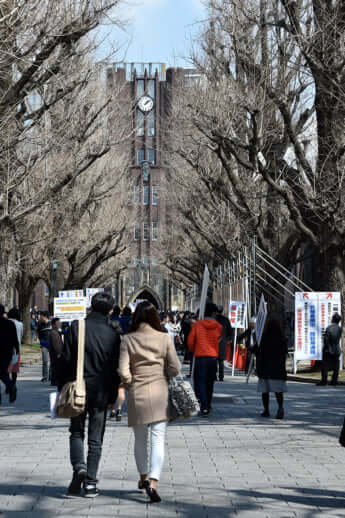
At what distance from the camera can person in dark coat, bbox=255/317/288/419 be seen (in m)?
12.9

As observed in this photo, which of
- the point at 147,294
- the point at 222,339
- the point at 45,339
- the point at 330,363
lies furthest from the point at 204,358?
the point at 147,294

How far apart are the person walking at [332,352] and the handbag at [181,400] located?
12738 mm

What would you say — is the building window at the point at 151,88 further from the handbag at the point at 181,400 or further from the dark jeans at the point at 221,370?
the handbag at the point at 181,400

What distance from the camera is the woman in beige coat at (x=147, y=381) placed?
6.76 meters

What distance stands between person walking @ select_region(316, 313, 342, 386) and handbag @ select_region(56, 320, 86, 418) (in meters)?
13.2

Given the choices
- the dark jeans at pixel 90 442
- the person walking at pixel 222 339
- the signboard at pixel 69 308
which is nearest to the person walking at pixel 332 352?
the person walking at pixel 222 339

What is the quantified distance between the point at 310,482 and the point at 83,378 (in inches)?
85.6

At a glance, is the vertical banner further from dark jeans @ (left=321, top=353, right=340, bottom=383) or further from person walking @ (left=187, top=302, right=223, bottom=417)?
person walking @ (left=187, top=302, right=223, bottom=417)

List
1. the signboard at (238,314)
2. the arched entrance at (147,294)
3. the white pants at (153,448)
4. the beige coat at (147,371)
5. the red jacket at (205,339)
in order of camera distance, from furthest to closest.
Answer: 1. the arched entrance at (147,294)
2. the signboard at (238,314)
3. the red jacket at (205,339)
4. the beige coat at (147,371)
5. the white pants at (153,448)

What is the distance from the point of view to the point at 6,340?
44.0 feet

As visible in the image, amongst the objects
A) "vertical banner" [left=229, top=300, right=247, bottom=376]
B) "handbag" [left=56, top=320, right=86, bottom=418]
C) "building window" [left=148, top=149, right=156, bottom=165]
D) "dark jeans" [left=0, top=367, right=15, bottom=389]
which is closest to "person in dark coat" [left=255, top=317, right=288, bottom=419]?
"dark jeans" [left=0, top=367, right=15, bottom=389]

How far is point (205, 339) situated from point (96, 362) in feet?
21.5

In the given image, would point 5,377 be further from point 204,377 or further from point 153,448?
point 153,448

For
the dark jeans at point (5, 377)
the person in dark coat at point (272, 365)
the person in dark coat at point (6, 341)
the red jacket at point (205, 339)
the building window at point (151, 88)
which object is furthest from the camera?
the building window at point (151, 88)
